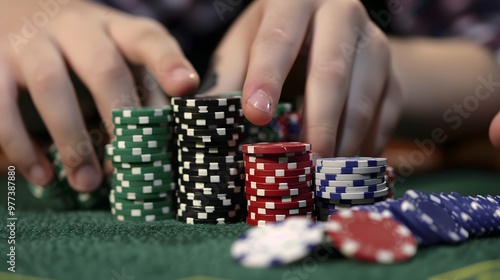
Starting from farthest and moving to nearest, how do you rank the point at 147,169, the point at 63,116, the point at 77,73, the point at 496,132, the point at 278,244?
the point at 77,73 → the point at 63,116 → the point at 147,169 → the point at 496,132 → the point at 278,244

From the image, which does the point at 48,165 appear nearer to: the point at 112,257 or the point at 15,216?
the point at 15,216

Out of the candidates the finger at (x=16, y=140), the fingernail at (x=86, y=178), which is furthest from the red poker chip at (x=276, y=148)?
the finger at (x=16, y=140)

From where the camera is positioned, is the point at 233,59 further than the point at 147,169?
Yes

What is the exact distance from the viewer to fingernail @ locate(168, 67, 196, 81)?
1707 millimetres

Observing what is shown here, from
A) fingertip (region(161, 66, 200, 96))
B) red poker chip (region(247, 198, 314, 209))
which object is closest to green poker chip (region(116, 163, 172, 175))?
fingertip (region(161, 66, 200, 96))

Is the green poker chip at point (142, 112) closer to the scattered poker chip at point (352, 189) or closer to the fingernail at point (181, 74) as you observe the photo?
the fingernail at point (181, 74)

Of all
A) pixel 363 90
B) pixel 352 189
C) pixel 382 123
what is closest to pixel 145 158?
pixel 352 189

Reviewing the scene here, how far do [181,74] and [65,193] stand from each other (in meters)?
0.62

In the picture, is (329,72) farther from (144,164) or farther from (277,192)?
(144,164)

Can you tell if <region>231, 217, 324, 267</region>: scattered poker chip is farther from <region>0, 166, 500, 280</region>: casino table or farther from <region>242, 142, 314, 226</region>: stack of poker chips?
<region>242, 142, 314, 226</region>: stack of poker chips

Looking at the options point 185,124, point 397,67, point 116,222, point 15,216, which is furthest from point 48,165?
point 397,67

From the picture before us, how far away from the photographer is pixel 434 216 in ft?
4.07

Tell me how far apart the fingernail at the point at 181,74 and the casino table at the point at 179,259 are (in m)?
0.48

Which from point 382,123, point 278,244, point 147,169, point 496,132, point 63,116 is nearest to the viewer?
point 278,244
